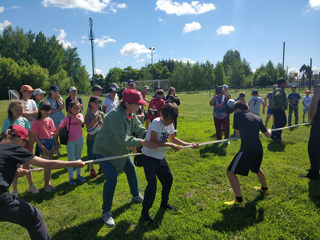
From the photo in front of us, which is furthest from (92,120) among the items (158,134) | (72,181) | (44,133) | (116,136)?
(158,134)

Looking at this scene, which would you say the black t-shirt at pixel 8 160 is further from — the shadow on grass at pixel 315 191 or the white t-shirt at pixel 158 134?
the shadow on grass at pixel 315 191

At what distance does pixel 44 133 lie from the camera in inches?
182

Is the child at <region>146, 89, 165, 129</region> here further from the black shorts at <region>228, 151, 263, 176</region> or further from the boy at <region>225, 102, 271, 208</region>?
the black shorts at <region>228, 151, 263, 176</region>

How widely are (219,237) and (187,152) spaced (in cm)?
396

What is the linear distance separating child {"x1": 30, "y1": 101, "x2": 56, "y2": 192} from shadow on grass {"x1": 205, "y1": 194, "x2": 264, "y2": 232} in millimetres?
3657

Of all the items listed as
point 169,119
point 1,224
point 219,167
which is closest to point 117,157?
point 169,119

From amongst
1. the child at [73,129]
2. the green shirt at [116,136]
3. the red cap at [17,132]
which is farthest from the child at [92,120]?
the red cap at [17,132]

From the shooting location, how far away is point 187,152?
7.05 metres

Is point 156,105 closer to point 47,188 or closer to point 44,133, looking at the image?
point 44,133

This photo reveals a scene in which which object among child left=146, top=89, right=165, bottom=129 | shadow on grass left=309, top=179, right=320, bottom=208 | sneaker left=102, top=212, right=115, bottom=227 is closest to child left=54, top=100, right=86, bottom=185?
sneaker left=102, top=212, right=115, bottom=227

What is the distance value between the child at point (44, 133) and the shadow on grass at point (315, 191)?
5.46 metres

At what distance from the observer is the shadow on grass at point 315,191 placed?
3.98m

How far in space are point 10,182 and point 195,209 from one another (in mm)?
2944

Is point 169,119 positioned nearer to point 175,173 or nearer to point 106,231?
point 106,231
